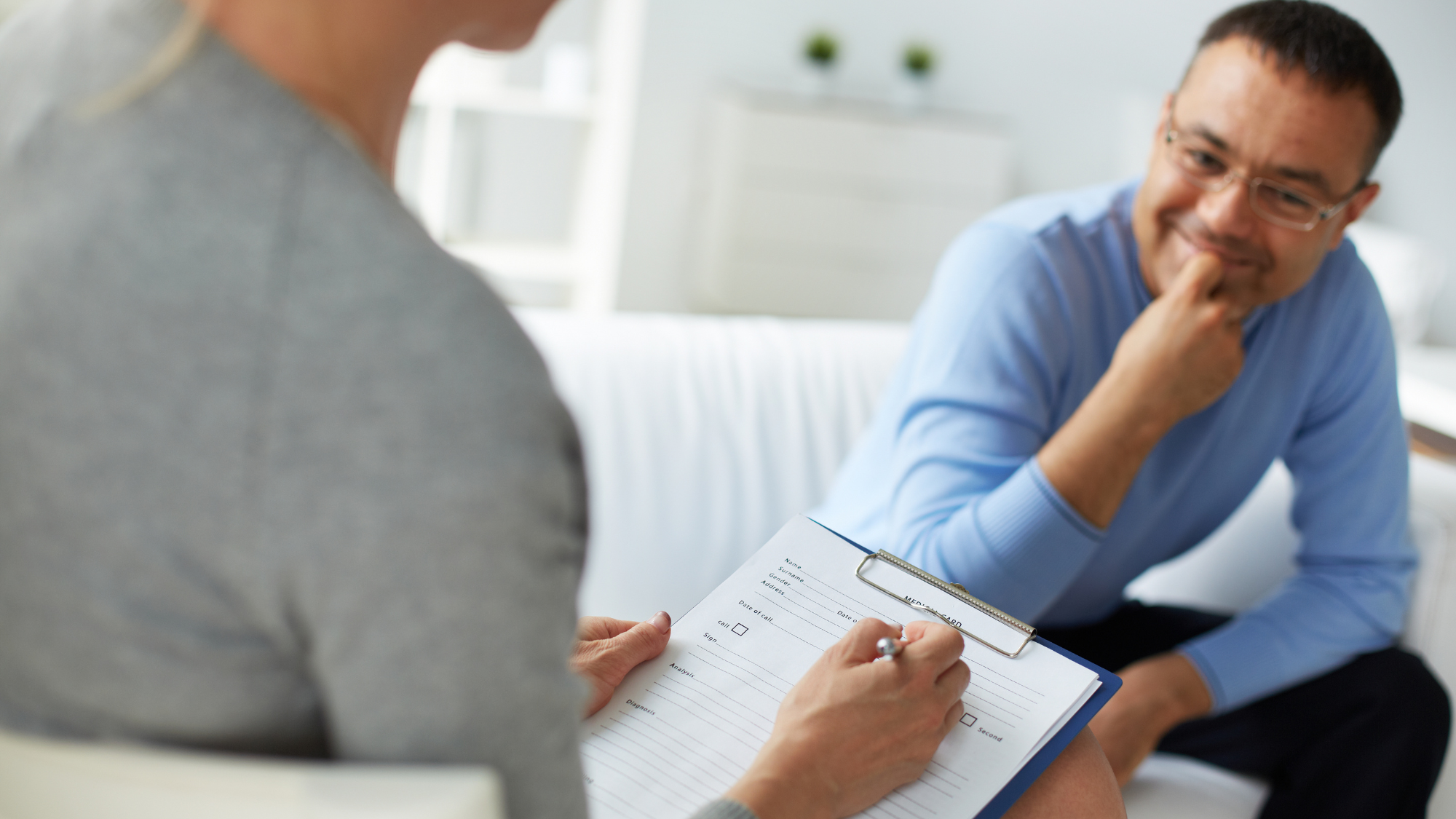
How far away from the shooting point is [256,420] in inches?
17.9

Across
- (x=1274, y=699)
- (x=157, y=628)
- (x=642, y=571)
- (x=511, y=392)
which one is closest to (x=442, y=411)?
(x=511, y=392)

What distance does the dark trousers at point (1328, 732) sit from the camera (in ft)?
4.36

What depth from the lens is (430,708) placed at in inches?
18.8

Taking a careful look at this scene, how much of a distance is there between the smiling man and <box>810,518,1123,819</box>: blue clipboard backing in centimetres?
31

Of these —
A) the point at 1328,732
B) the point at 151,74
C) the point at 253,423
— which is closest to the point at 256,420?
the point at 253,423

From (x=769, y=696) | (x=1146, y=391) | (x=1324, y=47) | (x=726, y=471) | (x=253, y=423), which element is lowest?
(x=726, y=471)

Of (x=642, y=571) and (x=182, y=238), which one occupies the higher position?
(x=182, y=238)

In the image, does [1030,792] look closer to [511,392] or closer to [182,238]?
[511,392]

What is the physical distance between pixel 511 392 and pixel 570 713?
0.15 m

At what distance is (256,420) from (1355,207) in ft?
4.18

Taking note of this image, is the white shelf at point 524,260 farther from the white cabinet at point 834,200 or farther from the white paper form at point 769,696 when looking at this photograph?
the white paper form at point 769,696

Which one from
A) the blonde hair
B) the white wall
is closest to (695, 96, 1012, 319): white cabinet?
the white wall

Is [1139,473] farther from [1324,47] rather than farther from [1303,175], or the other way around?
[1324,47]

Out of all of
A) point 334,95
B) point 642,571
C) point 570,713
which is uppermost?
point 334,95
